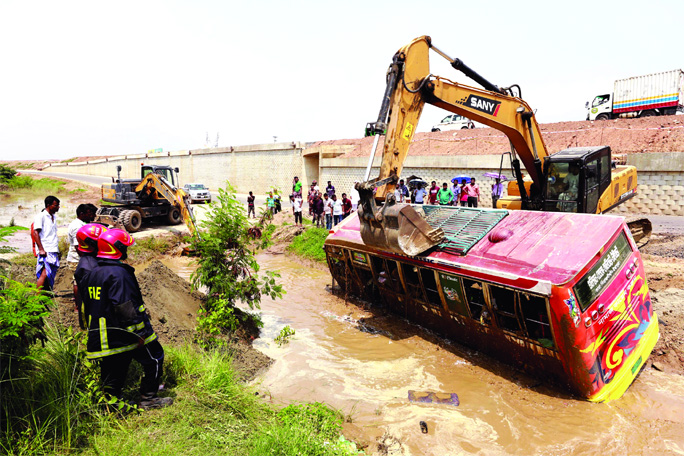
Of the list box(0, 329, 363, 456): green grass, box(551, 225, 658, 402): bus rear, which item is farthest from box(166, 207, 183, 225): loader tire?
box(551, 225, 658, 402): bus rear

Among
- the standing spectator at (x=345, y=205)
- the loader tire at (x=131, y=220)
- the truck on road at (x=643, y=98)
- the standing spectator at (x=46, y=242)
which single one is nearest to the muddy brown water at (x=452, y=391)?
the standing spectator at (x=46, y=242)

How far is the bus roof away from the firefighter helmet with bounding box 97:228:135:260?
4.31 metres

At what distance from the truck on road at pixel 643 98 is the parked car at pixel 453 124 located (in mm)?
7871

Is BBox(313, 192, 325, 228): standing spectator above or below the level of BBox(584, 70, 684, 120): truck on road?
below

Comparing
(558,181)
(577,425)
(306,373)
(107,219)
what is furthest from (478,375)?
(107,219)

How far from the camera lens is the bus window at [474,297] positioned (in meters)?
6.16

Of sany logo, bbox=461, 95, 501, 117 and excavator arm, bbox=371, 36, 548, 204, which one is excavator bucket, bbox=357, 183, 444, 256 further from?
sany logo, bbox=461, 95, 501, 117

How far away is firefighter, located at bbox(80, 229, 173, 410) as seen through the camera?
3805mm

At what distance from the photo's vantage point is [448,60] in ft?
25.6

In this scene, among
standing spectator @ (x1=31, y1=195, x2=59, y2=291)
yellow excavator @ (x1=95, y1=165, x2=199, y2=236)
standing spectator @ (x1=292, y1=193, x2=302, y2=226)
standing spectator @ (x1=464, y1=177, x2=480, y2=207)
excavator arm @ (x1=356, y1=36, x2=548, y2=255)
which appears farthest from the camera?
standing spectator @ (x1=292, y1=193, x2=302, y2=226)

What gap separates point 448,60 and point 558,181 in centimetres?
353

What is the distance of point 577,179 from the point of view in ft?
27.7

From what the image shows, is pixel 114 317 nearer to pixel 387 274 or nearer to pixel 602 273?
pixel 387 274

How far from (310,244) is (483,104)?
834 cm
